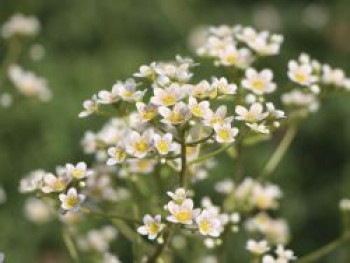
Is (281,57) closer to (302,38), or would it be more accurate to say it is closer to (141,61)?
(302,38)

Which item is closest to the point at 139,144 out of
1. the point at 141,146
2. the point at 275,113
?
the point at 141,146

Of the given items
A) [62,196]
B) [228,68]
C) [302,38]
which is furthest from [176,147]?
[302,38]

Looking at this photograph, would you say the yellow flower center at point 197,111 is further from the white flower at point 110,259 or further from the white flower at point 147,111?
the white flower at point 110,259

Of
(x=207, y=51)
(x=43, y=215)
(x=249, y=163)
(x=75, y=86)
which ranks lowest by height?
(x=207, y=51)

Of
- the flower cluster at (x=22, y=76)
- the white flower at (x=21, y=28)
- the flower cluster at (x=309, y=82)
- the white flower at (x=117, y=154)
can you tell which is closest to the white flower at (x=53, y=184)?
the white flower at (x=117, y=154)

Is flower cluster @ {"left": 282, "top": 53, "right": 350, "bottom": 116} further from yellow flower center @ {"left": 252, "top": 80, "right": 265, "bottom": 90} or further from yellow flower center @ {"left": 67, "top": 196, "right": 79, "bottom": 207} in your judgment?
yellow flower center @ {"left": 67, "top": 196, "right": 79, "bottom": 207}

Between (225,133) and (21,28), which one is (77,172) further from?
(21,28)

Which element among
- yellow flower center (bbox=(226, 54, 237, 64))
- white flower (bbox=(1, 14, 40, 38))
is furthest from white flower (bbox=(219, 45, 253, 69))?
white flower (bbox=(1, 14, 40, 38))
